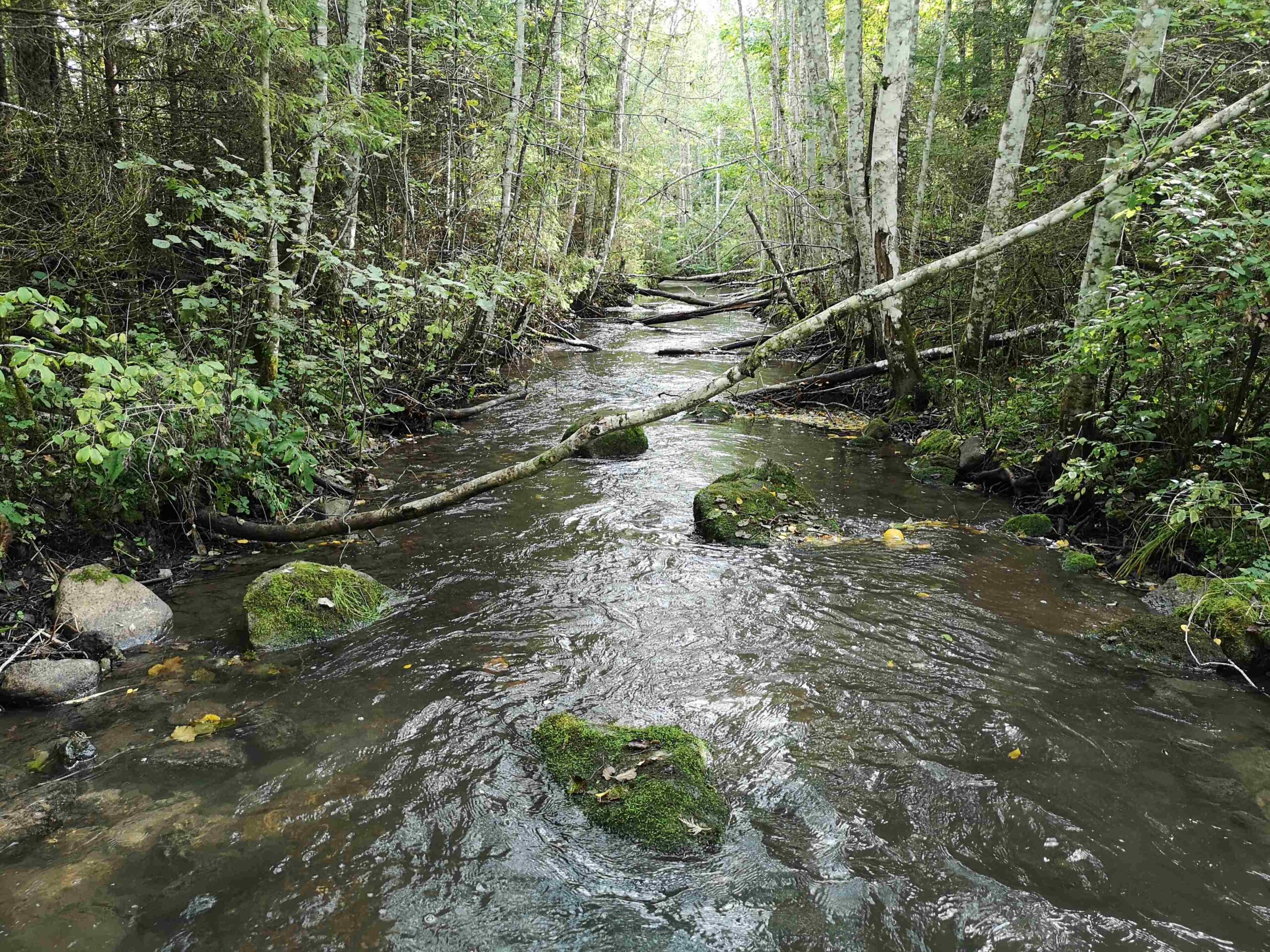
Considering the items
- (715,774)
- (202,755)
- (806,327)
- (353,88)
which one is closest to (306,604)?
(202,755)

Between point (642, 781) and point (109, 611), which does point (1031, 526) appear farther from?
point (109, 611)

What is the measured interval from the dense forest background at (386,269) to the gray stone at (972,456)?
0.53 feet

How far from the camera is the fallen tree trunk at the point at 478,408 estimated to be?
37.7 feet

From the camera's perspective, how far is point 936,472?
30.8 ft

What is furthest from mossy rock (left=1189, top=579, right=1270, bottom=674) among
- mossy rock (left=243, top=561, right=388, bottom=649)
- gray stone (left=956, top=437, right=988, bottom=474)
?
mossy rock (left=243, top=561, right=388, bottom=649)

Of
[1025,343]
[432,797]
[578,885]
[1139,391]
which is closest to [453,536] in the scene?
[432,797]

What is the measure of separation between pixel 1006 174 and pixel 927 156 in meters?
6.26

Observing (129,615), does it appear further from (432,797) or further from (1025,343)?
(1025,343)

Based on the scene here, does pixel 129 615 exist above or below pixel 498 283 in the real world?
below

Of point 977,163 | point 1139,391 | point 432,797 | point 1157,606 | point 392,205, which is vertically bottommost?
point 432,797

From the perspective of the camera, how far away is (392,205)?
11.9m

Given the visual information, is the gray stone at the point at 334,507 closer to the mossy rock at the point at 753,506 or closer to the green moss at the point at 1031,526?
the mossy rock at the point at 753,506

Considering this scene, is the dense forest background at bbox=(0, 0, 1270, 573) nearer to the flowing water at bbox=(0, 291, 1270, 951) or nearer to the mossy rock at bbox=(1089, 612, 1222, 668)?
the mossy rock at bbox=(1089, 612, 1222, 668)

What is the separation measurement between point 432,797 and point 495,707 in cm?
83
